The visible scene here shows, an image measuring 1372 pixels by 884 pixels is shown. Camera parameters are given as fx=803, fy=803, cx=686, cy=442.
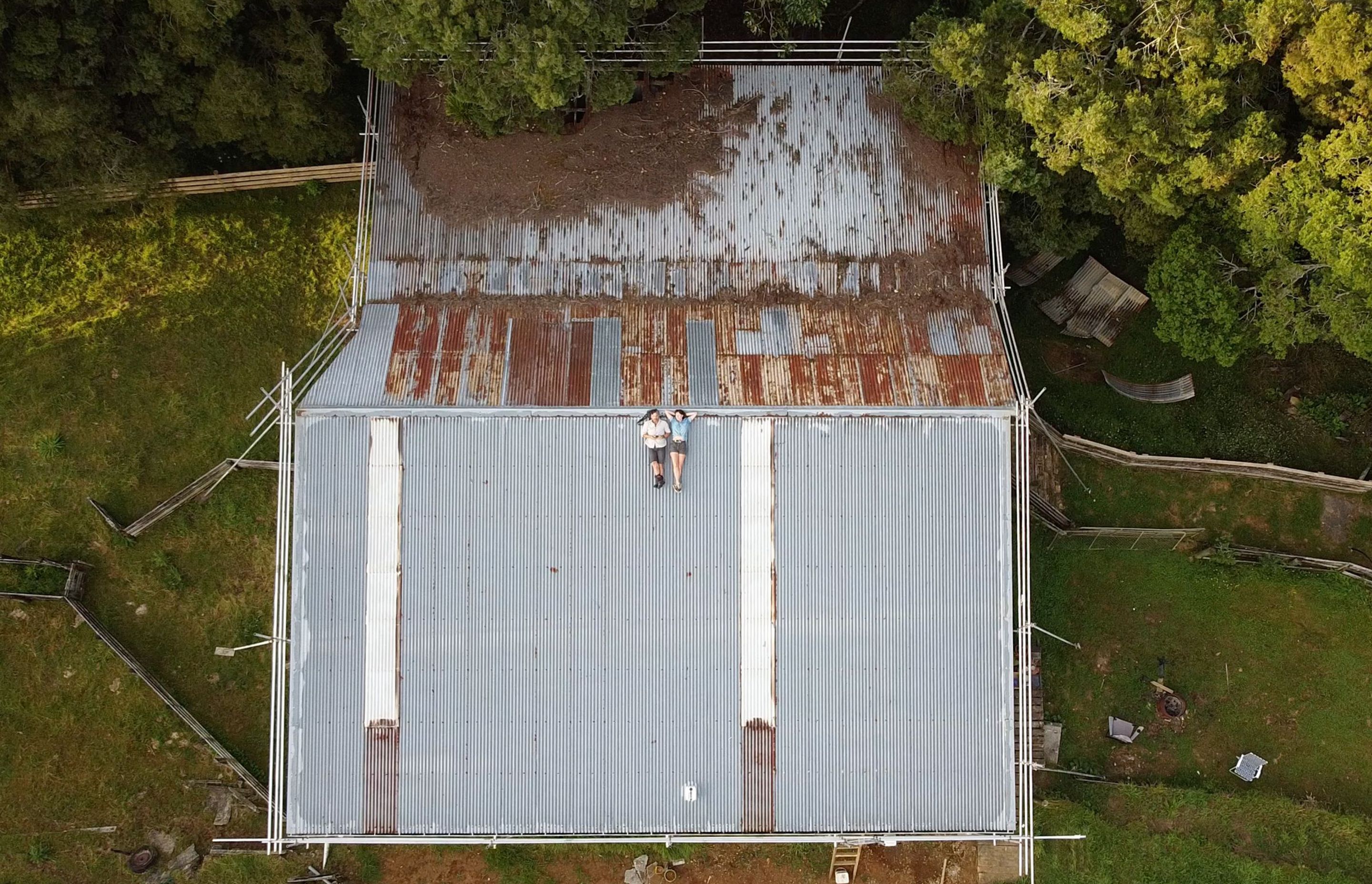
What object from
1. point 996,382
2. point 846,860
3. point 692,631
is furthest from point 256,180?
point 846,860

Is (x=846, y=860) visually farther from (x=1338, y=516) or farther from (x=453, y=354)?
(x=1338, y=516)

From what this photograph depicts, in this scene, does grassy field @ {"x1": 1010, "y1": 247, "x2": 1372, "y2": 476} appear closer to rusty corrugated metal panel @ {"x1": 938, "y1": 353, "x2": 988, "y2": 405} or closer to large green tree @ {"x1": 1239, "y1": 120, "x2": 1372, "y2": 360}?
large green tree @ {"x1": 1239, "y1": 120, "x2": 1372, "y2": 360}

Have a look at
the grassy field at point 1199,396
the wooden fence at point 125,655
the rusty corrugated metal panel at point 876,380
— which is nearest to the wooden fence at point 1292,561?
the grassy field at point 1199,396

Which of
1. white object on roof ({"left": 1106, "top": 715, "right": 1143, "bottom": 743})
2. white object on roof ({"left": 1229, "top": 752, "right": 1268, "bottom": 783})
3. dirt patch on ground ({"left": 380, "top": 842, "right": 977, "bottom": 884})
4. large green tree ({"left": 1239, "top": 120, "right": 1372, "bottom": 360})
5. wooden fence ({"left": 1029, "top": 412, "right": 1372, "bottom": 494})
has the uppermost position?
large green tree ({"left": 1239, "top": 120, "right": 1372, "bottom": 360})

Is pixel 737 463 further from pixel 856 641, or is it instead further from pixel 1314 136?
pixel 1314 136

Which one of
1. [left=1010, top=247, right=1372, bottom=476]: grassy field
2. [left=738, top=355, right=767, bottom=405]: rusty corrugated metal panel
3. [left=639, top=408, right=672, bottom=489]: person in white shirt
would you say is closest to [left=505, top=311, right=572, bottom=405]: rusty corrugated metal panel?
[left=639, top=408, right=672, bottom=489]: person in white shirt

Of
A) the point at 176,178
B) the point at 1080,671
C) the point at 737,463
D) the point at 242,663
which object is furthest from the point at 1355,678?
the point at 176,178

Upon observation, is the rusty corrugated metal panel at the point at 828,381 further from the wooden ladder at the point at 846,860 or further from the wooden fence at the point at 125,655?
the wooden fence at the point at 125,655
